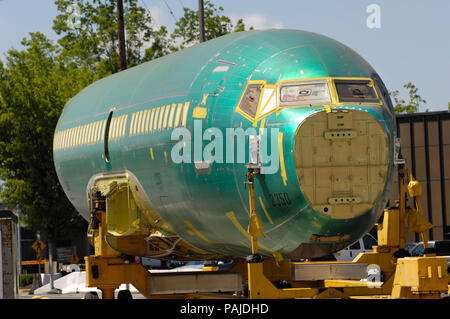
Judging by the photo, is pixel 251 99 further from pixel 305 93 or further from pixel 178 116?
pixel 178 116

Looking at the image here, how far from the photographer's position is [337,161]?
1109 centimetres

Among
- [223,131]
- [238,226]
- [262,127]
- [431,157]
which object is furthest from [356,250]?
[262,127]

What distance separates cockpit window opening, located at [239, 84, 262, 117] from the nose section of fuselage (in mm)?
1031

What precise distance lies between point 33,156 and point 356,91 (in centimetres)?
3126

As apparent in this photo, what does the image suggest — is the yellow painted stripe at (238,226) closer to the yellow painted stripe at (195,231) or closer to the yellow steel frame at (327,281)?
the yellow steel frame at (327,281)

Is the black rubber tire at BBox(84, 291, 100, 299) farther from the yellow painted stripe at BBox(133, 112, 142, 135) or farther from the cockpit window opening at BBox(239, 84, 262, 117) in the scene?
the cockpit window opening at BBox(239, 84, 262, 117)

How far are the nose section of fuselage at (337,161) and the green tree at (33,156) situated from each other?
1228 inches

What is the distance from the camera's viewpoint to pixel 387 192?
11.7 m

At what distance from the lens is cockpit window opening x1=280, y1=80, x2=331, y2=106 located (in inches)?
455

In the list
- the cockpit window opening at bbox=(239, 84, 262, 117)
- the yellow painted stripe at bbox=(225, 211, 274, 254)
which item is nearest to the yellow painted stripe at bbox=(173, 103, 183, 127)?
the cockpit window opening at bbox=(239, 84, 262, 117)

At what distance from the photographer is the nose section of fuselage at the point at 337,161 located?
11.1 metres
